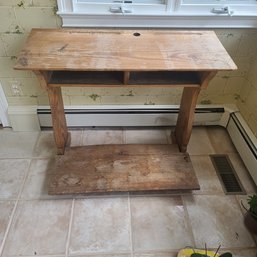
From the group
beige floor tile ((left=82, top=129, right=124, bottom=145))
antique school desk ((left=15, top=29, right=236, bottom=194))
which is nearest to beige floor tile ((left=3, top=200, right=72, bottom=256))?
antique school desk ((left=15, top=29, right=236, bottom=194))

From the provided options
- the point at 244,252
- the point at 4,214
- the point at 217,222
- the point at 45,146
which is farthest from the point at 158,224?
the point at 45,146

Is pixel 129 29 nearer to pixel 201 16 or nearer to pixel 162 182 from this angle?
pixel 201 16

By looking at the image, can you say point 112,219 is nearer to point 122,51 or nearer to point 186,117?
point 186,117

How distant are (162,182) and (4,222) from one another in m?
0.89

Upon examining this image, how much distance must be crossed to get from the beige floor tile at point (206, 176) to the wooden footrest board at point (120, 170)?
93mm

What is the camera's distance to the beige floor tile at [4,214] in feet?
4.42

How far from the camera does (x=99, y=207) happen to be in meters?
1.47

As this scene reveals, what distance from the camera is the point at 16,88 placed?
1.74 meters

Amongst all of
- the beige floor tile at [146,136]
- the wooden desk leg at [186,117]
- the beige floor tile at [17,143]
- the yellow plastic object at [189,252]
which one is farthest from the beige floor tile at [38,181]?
the wooden desk leg at [186,117]

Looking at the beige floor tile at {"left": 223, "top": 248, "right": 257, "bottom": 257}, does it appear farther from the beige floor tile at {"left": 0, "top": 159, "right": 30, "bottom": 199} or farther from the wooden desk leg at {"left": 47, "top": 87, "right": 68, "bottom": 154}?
the beige floor tile at {"left": 0, "top": 159, "right": 30, "bottom": 199}

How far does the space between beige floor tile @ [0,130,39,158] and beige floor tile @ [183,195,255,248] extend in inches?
43.3

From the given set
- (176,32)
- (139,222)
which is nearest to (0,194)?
(139,222)

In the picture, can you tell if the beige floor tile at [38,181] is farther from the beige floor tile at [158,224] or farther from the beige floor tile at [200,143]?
the beige floor tile at [200,143]

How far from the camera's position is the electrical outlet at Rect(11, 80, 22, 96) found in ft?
5.64
